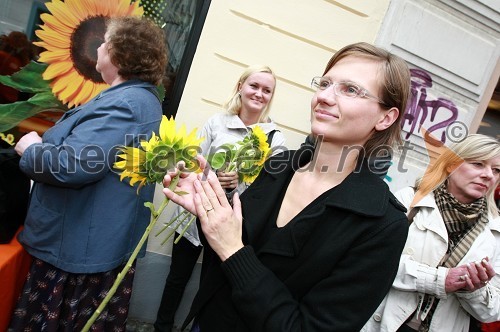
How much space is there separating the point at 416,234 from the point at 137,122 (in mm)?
1685

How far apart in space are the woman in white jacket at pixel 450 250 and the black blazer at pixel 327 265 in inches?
41.5

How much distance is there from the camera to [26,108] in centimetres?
273

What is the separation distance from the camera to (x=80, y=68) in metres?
2.84

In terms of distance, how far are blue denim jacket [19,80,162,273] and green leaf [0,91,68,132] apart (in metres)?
1.03

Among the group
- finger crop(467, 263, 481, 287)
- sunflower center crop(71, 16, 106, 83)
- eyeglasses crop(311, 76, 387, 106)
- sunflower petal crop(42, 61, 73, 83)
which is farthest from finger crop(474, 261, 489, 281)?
sunflower petal crop(42, 61, 73, 83)

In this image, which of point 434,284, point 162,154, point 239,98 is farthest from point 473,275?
point 239,98

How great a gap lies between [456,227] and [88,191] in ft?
6.82

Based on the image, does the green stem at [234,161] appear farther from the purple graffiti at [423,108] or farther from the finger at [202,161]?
the purple graffiti at [423,108]

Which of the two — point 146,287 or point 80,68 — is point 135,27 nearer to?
point 80,68

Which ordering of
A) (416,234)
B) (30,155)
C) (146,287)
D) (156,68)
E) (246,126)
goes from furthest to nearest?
(146,287)
(246,126)
(416,234)
(156,68)
(30,155)

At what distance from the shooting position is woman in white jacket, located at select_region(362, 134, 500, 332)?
2025 millimetres

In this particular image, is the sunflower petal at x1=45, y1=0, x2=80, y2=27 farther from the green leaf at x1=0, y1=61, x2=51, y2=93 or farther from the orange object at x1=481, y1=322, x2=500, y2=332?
the orange object at x1=481, y1=322, x2=500, y2=332

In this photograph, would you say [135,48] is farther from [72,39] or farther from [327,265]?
[327,265]

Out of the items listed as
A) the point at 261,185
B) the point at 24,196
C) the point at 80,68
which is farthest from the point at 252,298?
the point at 80,68
